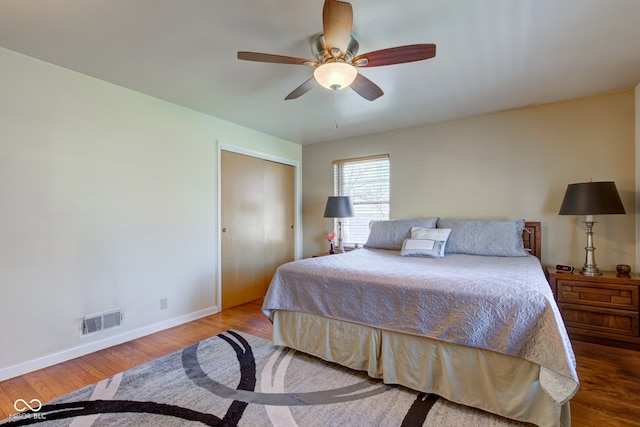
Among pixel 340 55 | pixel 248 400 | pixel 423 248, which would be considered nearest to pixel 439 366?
Answer: pixel 248 400

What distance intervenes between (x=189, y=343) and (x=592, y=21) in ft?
12.5

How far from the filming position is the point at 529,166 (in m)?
3.18

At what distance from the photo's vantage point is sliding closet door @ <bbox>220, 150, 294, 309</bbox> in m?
3.72

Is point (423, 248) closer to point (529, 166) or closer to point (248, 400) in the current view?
point (529, 166)

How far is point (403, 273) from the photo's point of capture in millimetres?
2049

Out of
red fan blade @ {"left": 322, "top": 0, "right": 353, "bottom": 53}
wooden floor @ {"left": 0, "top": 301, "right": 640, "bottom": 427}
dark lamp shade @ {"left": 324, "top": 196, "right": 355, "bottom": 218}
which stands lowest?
wooden floor @ {"left": 0, "top": 301, "right": 640, "bottom": 427}

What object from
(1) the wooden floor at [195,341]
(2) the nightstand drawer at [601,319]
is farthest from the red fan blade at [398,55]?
(2) the nightstand drawer at [601,319]

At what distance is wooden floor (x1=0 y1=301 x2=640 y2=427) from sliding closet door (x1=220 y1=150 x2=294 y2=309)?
0.95 metres

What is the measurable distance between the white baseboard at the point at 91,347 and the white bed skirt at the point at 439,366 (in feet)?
5.03

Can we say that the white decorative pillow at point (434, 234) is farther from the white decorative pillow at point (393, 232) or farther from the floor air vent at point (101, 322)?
the floor air vent at point (101, 322)

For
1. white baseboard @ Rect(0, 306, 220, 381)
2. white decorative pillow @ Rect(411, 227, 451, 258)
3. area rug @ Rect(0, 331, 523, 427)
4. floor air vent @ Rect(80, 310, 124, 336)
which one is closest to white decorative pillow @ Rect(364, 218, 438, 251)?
white decorative pillow @ Rect(411, 227, 451, 258)

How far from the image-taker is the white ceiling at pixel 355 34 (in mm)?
1698

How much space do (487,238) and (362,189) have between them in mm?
1837

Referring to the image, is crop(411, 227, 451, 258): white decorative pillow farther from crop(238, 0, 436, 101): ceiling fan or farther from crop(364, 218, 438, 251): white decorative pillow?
crop(238, 0, 436, 101): ceiling fan
